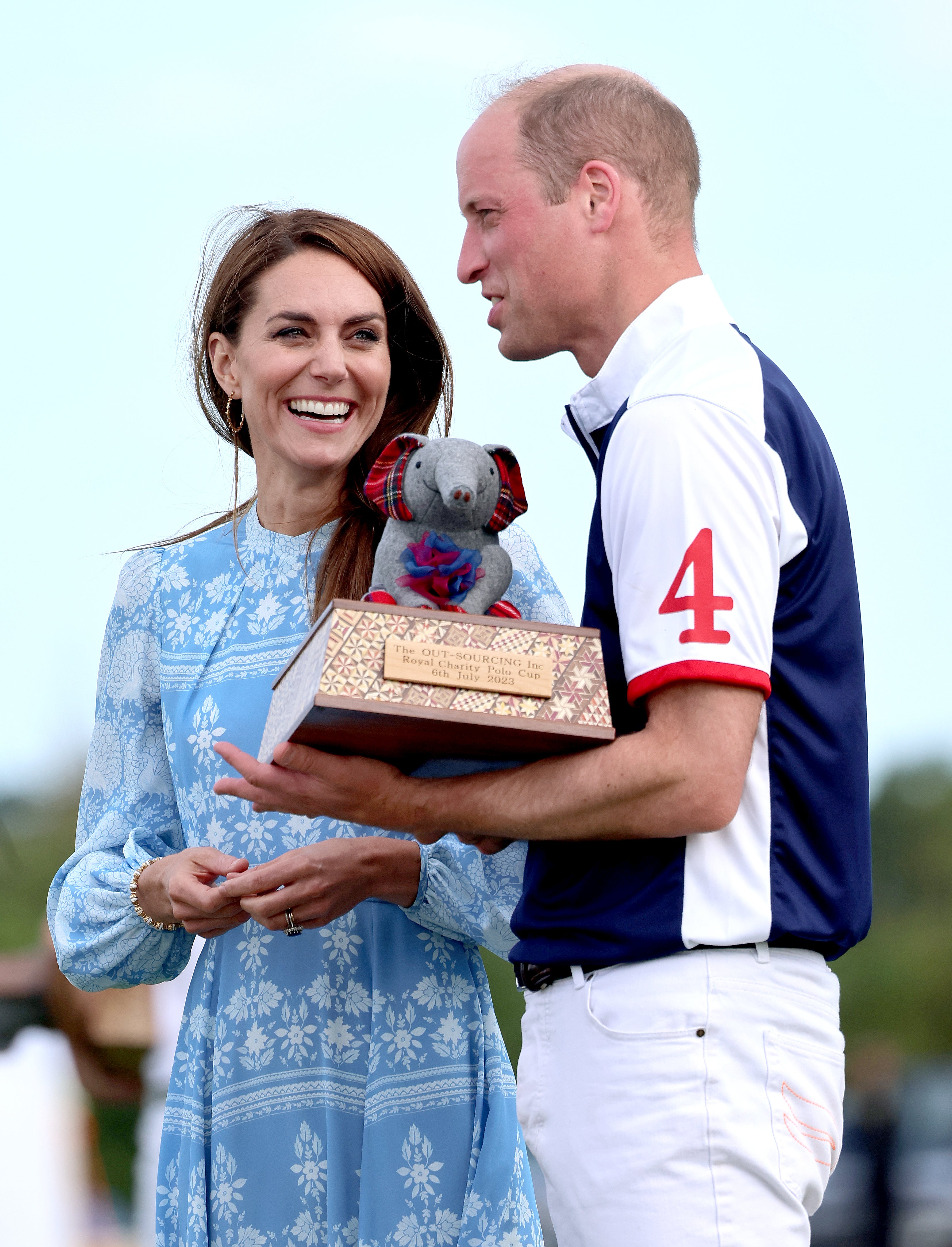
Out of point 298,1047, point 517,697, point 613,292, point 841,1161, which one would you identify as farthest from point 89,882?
point 841,1161

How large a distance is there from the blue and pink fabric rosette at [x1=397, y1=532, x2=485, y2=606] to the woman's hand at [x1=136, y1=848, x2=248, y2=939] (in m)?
0.60

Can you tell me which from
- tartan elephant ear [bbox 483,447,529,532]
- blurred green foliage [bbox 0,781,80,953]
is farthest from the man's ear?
blurred green foliage [bbox 0,781,80,953]

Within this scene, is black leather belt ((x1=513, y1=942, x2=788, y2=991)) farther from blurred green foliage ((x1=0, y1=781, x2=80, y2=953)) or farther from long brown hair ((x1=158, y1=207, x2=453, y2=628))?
blurred green foliage ((x1=0, y1=781, x2=80, y2=953))

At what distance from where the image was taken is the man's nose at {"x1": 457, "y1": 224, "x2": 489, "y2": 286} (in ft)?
7.32

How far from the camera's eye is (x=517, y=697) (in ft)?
5.80

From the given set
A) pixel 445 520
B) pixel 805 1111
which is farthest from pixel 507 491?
pixel 805 1111

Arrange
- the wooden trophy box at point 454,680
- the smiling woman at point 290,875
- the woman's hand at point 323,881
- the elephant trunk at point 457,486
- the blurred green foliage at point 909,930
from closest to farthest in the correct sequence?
the wooden trophy box at point 454,680
the elephant trunk at point 457,486
the woman's hand at point 323,881
the smiling woman at point 290,875
the blurred green foliage at point 909,930

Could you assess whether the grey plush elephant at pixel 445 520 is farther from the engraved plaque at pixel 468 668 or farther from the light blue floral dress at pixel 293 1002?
the light blue floral dress at pixel 293 1002

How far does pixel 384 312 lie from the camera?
9.53 ft

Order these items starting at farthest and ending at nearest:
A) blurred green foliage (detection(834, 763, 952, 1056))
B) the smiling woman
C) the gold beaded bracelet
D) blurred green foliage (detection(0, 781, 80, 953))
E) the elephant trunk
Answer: blurred green foliage (detection(834, 763, 952, 1056)) < blurred green foliage (detection(0, 781, 80, 953)) < the gold beaded bracelet < the smiling woman < the elephant trunk

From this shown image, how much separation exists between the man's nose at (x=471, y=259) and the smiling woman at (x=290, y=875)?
54 centimetres

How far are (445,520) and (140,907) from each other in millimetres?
1003

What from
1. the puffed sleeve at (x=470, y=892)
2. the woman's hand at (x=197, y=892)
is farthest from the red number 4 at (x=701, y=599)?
the woman's hand at (x=197, y=892)

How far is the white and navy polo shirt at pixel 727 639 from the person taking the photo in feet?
5.83
